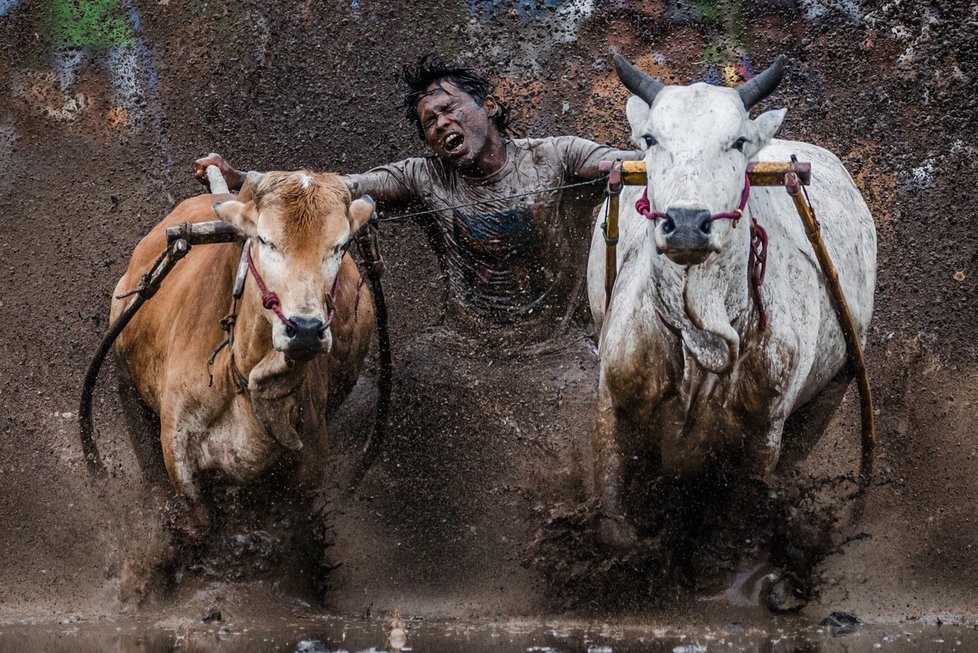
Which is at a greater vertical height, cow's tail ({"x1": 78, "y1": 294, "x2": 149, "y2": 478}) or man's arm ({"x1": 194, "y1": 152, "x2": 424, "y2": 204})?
man's arm ({"x1": 194, "y1": 152, "x2": 424, "y2": 204})

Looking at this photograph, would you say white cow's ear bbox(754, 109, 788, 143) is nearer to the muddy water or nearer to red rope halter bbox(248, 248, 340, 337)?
red rope halter bbox(248, 248, 340, 337)

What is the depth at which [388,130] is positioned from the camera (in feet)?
31.6

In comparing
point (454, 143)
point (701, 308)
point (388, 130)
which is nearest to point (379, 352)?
point (454, 143)

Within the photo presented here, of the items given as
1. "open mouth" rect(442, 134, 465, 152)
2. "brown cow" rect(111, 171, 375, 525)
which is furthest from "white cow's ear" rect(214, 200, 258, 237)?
"open mouth" rect(442, 134, 465, 152)

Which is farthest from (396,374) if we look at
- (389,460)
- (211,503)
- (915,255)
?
(915,255)

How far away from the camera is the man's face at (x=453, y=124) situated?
7.38 m

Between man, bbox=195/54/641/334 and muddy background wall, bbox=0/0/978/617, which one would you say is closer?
man, bbox=195/54/641/334

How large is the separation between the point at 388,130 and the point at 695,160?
4.37 m

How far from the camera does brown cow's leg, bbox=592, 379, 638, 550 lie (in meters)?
6.35

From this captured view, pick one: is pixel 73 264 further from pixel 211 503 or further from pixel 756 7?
pixel 756 7

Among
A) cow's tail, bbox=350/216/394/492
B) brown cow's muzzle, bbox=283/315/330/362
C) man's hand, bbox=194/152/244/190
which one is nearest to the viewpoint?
brown cow's muzzle, bbox=283/315/330/362

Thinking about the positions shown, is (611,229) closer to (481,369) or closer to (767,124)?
(767,124)

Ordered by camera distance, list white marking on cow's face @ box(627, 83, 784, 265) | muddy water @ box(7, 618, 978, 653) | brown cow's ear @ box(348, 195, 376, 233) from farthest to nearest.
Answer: muddy water @ box(7, 618, 978, 653) → brown cow's ear @ box(348, 195, 376, 233) → white marking on cow's face @ box(627, 83, 784, 265)

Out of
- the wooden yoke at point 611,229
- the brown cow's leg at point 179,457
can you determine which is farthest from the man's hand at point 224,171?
the wooden yoke at point 611,229
